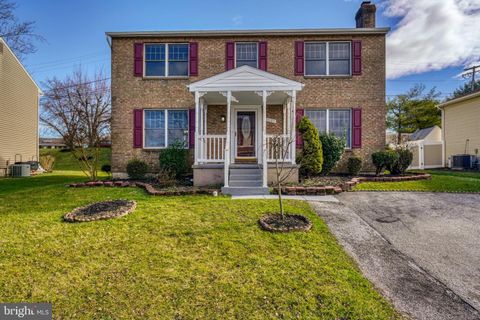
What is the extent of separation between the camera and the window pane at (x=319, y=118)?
1149cm

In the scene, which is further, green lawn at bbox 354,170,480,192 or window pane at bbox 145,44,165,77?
window pane at bbox 145,44,165,77

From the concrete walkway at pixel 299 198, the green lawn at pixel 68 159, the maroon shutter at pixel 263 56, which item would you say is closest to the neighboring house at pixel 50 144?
the green lawn at pixel 68 159

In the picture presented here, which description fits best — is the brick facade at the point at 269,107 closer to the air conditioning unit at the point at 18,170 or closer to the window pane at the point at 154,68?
the window pane at the point at 154,68

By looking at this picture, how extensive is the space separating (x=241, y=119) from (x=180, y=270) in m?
8.67

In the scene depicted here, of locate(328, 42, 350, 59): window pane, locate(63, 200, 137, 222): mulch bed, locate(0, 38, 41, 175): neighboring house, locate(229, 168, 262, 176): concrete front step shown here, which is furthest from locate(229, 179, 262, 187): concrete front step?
locate(0, 38, 41, 175): neighboring house

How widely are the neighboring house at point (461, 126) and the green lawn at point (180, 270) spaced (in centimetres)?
1619

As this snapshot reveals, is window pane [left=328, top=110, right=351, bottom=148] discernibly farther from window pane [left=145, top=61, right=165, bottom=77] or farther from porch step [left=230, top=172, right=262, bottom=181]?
window pane [left=145, top=61, right=165, bottom=77]

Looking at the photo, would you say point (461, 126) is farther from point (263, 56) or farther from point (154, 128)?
point (154, 128)

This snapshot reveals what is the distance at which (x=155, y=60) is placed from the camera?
1169 cm

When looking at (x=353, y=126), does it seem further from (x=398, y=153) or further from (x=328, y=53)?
(x=328, y=53)

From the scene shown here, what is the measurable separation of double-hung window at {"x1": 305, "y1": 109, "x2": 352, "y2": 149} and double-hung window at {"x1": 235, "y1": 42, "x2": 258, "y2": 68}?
3.45 metres

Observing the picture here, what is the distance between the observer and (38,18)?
1711cm

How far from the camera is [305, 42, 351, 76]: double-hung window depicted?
1148cm

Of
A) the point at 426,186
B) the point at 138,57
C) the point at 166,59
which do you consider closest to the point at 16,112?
the point at 138,57
